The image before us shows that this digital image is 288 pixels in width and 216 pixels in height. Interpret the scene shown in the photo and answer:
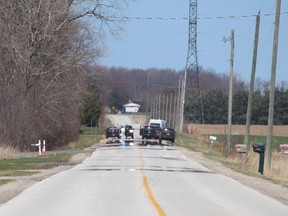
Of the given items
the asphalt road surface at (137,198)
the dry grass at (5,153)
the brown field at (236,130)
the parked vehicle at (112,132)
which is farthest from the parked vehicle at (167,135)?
the asphalt road surface at (137,198)

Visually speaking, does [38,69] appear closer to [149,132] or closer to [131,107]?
[149,132]

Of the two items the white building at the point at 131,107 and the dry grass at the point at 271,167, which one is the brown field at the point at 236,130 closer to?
the dry grass at the point at 271,167

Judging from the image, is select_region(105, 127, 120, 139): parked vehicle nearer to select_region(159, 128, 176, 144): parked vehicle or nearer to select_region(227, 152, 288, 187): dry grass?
select_region(159, 128, 176, 144): parked vehicle

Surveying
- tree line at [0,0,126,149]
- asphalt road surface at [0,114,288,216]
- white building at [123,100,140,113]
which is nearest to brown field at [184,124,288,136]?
tree line at [0,0,126,149]

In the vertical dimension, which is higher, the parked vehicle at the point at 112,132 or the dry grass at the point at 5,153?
the parked vehicle at the point at 112,132

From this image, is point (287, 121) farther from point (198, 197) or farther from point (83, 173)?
point (198, 197)

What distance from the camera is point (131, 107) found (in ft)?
623

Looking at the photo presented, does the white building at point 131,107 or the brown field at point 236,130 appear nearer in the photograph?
the brown field at point 236,130

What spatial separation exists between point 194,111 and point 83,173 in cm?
10661

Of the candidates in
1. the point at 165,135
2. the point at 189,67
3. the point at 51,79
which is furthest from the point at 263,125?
the point at 51,79

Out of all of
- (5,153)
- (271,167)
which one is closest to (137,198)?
(271,167)

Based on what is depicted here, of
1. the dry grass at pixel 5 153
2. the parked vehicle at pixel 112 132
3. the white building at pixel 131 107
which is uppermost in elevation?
the white building at pixel 131 107

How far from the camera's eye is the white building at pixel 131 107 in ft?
616

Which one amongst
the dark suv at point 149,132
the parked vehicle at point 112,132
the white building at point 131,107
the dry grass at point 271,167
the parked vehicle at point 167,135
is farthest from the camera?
the white building at point 131,107
